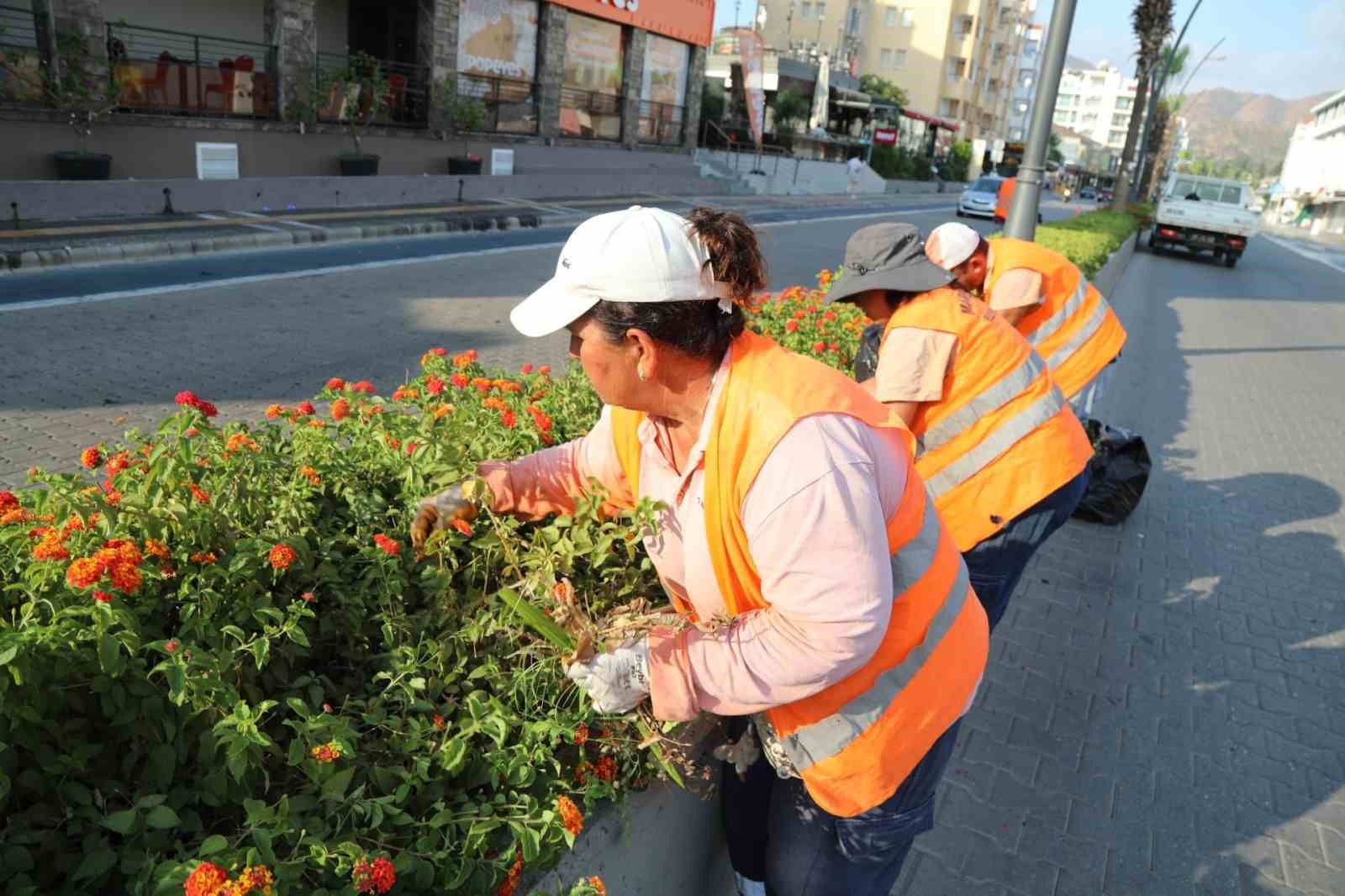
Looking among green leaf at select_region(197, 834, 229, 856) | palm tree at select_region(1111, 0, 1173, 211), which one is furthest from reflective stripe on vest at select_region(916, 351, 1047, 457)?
palm tree at select_region(1111, 0, 1173, 211)

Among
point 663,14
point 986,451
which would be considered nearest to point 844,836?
point 986,451

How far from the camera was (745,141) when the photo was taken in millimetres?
38219

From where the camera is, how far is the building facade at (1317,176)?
81.1m

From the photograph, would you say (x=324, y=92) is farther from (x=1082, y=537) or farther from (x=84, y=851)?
(x=84, y=851)

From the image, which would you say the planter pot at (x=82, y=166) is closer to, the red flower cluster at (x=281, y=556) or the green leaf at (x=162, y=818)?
the red flower cluster at (x=281, y=556)

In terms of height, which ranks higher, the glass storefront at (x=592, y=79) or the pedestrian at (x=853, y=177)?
the glass storefront at (x=592, y=79)

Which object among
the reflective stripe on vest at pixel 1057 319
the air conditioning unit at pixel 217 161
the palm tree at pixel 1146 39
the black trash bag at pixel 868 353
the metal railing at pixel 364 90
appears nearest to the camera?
the black trash bag at pixel 868 353

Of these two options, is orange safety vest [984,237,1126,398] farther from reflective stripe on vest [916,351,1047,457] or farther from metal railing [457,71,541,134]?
metal railing [457,71,541,134]

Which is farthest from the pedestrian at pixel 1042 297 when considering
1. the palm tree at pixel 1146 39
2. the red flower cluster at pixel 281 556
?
the palm tree at pixel 1146 39

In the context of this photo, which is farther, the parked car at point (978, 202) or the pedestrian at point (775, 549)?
the parked car at point (978, 202)

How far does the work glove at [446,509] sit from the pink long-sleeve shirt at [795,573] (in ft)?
1.64

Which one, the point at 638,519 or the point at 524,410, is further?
the point at 524,410

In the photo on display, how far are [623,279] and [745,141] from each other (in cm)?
3860

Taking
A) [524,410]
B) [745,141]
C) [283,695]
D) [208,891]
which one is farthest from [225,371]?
[745,141]
